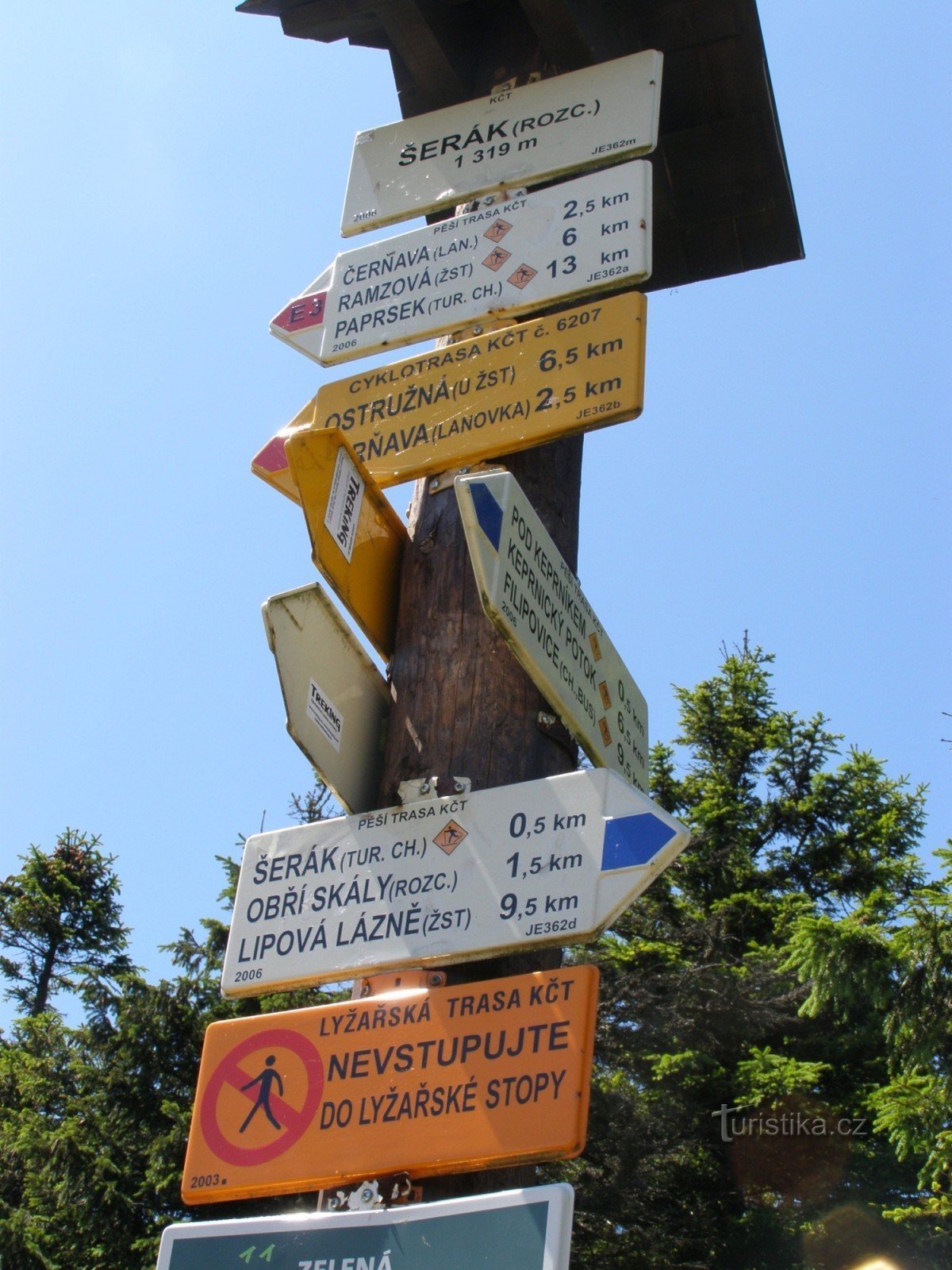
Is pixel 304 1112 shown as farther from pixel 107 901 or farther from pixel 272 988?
pixel 107 901

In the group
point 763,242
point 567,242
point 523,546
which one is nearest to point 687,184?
point 763,242

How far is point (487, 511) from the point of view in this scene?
2723 mm

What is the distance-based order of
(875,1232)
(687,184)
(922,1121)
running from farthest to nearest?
(875,1232) → (922,1121) → (687,184)

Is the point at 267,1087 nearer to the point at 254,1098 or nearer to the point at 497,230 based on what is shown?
the point at 254,1098

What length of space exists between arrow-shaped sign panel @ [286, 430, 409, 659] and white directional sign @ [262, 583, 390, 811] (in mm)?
102

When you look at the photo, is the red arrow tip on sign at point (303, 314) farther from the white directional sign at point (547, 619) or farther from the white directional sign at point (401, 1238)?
the white directional sign at point (401, 1238)

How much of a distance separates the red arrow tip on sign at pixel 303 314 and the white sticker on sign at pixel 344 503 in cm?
92

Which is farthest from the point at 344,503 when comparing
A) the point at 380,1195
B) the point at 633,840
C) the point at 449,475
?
the point at 380,1195

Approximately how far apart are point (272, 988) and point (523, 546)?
1102mm

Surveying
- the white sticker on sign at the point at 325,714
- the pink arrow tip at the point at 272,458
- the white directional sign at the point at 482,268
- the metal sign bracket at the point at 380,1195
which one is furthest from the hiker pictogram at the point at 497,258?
the metal sign bracket at the point at 380,1195

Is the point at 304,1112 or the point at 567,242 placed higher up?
the point at 567,242

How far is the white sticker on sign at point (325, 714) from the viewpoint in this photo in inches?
114

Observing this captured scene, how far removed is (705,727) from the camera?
15.6m

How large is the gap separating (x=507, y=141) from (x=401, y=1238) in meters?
3.22
